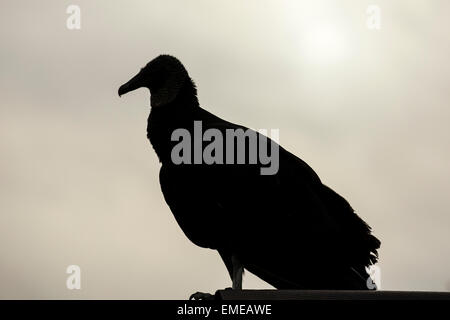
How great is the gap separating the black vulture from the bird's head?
34cm

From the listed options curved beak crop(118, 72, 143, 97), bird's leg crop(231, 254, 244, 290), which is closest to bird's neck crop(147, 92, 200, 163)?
curved beak crop(118, 72, 143, 97)

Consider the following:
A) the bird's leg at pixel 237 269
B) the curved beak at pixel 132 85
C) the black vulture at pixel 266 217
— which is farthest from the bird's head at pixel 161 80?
the bird's leg at pixel 237 269

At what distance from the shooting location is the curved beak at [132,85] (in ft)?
20.7

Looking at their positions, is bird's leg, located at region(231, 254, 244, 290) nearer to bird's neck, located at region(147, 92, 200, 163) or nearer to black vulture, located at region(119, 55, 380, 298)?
black vulture, located at region(119, 55, 380, 298)

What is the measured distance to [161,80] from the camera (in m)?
6.48

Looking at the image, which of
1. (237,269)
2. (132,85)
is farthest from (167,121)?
(237,269)

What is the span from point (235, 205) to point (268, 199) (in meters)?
0.26

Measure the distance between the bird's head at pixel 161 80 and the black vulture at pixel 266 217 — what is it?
13.5 inches

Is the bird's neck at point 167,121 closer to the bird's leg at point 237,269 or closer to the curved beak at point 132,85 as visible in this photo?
the curved beak at point 132,85

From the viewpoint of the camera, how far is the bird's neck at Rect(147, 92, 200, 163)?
5.86 m
